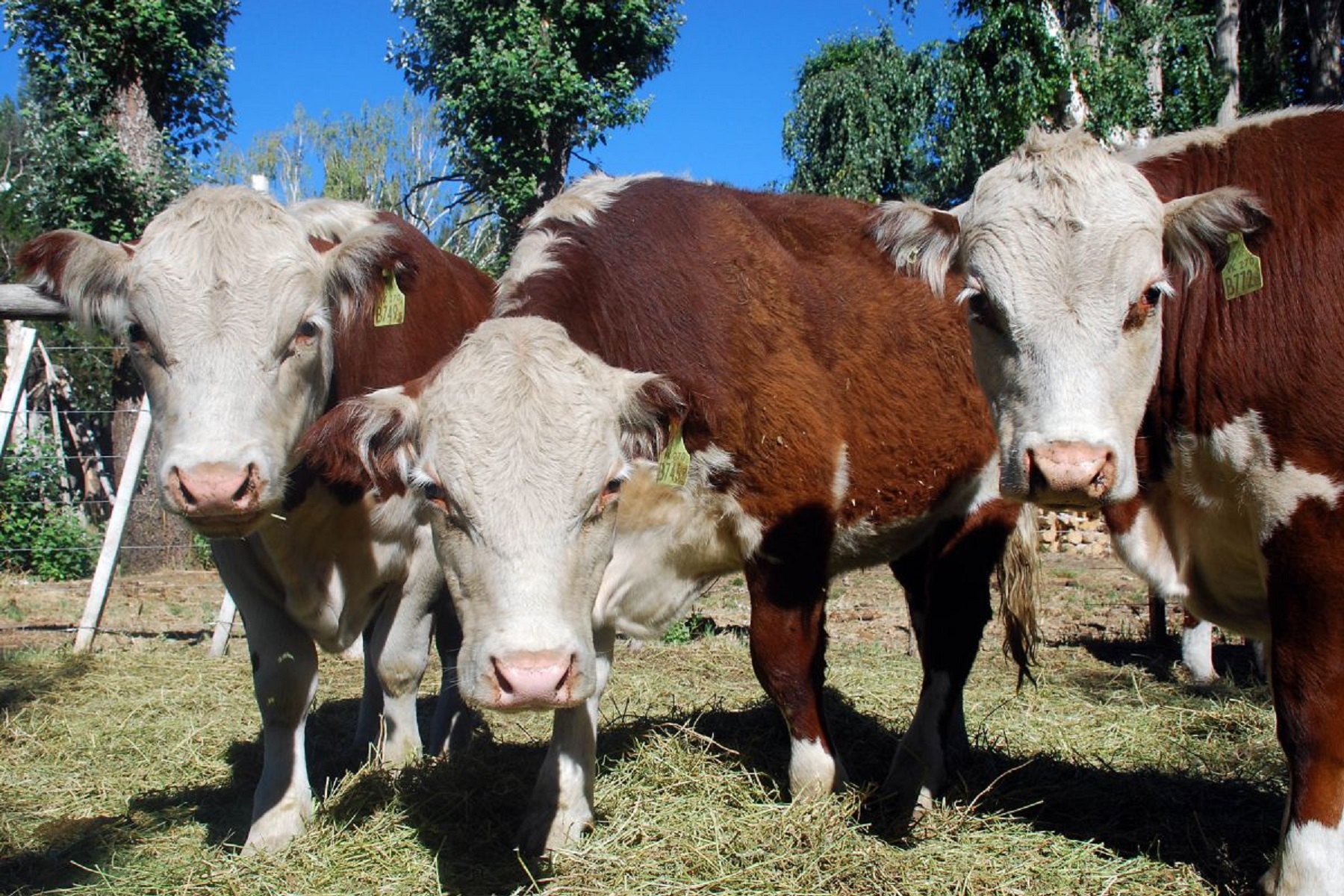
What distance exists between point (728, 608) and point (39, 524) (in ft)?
23.8

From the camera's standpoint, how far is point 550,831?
12.1ft

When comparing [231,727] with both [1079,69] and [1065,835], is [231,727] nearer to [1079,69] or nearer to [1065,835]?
[1065,835]

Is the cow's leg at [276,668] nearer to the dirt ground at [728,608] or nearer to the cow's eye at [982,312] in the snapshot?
the cow's eye at [982,312]

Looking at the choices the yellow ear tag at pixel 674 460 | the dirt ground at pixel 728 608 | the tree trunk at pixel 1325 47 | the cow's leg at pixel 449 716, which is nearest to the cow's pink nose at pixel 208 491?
the yellow ear tag at pixel 674 460

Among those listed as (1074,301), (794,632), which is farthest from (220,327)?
(1074,301)

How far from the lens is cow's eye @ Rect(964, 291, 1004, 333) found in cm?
307

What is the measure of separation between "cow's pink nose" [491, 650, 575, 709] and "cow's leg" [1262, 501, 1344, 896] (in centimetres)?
194

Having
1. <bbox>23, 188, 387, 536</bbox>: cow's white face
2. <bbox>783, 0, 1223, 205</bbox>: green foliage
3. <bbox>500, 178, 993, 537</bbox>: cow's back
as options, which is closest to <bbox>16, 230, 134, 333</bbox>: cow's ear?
<bbox>23, 188, 387, 536</bbox>: cow's white face

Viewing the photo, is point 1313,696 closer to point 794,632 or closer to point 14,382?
point 794,632

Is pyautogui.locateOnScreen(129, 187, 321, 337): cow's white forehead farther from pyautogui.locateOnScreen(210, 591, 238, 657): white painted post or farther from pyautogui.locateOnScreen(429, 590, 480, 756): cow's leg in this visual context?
pyautogui.locateOnScreen(210, 591, 238, 657): white painted post

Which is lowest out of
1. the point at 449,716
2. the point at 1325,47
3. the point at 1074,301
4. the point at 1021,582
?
the point at 449,716

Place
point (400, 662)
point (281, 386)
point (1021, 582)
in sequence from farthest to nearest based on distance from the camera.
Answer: point (1021, 582) → point (400, 662) → point (281, 386)

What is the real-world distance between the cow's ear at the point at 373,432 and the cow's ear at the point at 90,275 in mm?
950

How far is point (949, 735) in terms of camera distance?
4.52 metres
